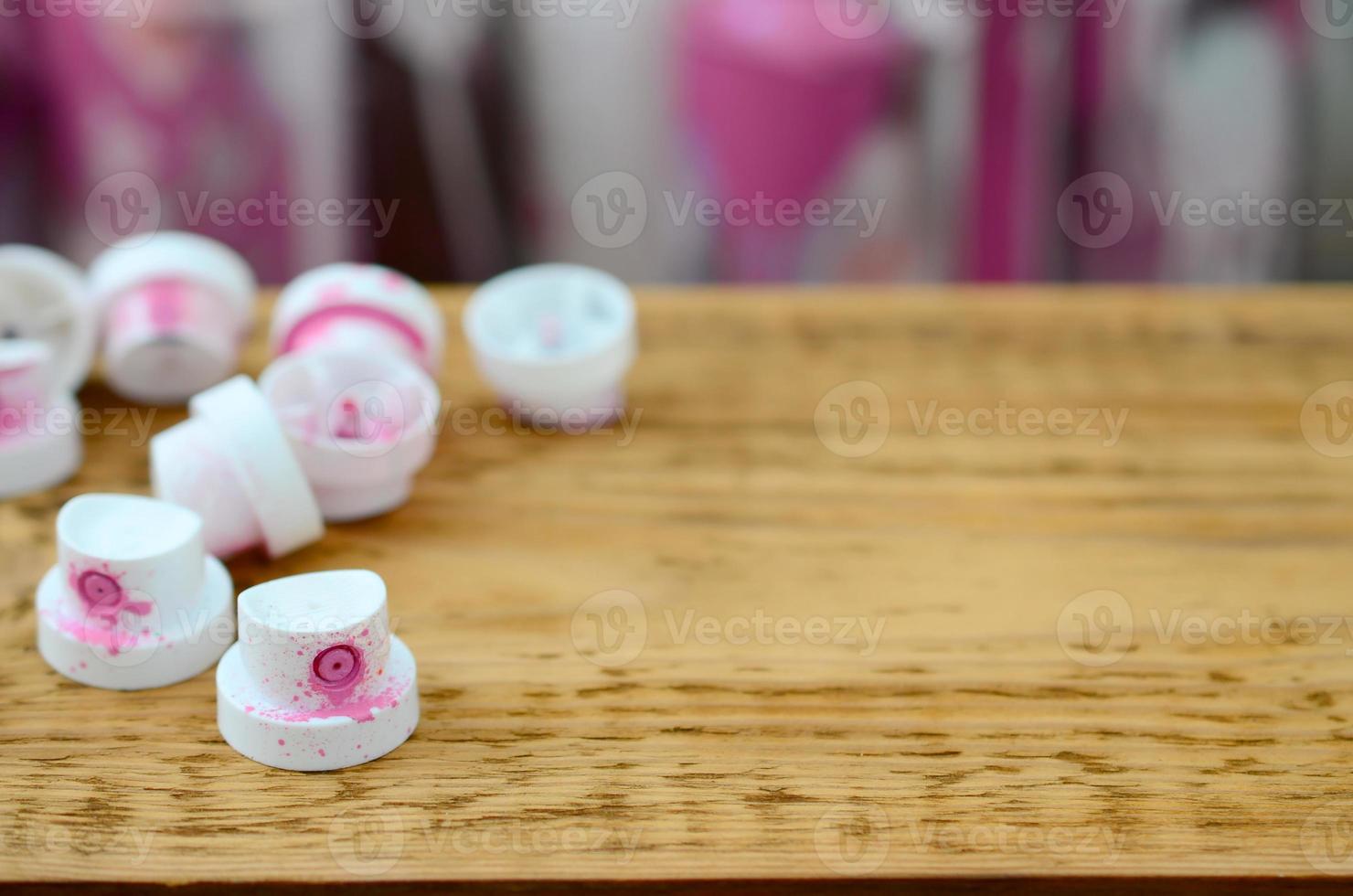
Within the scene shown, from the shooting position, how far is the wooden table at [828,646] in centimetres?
54

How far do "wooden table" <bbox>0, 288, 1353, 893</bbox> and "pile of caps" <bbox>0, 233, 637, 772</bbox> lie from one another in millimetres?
22

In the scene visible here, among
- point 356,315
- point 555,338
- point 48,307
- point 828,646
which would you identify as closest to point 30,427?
point 48,307

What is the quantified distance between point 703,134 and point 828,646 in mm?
1006

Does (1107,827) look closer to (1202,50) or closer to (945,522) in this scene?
(945,522)

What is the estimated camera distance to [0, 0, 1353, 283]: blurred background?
1536 mm

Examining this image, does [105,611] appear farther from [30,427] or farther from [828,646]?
[828,646]

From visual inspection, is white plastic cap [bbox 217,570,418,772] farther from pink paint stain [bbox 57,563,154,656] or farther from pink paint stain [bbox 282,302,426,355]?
pink paint stain [bbox 282,302,426,355]

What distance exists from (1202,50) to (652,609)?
1.19 metres

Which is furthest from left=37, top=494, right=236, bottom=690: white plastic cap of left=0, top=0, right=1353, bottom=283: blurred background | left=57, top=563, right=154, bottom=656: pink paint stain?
left=0, top=0, right=1353, bottom=283: blurred background

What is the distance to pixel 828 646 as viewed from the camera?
68 centimetres

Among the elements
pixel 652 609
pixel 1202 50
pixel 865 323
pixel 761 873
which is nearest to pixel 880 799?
pixel 761 873

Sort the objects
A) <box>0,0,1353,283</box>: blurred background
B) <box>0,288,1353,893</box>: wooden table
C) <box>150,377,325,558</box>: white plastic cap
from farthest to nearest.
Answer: <box>0,0,1353,283</box>: blurred background → <box>150,377,325,558</box>: white plastic cap → <box>0,288,1353,893</box>: wooden table

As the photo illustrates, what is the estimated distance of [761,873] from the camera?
53cm

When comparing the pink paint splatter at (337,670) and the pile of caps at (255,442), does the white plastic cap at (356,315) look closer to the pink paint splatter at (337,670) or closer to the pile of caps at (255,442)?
the pile of caps at (255,442)
